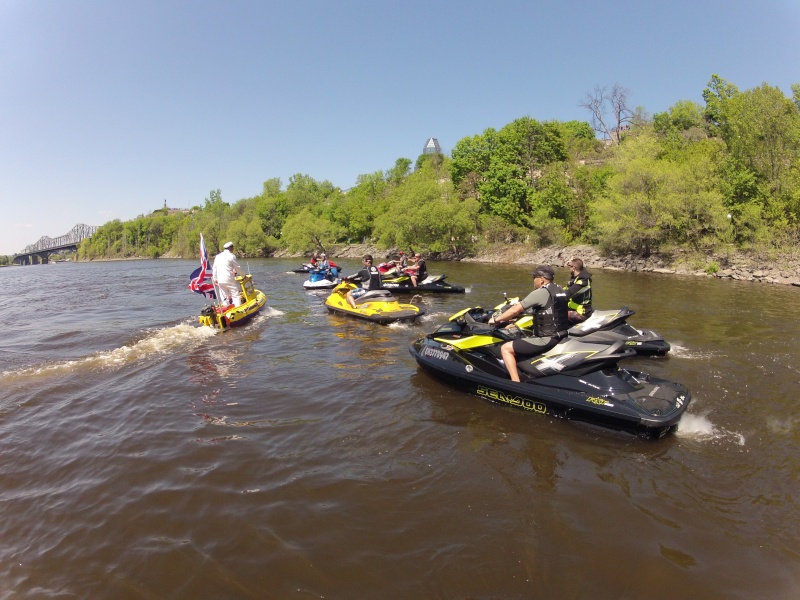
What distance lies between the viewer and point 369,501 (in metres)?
4.62

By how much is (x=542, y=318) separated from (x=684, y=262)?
2535cm

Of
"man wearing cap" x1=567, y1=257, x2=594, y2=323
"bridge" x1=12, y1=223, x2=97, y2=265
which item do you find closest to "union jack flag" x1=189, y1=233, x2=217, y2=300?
"man wearing cap" x1=567, y1=257, x2=594, y2=323

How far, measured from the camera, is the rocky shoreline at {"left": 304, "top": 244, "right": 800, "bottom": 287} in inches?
873

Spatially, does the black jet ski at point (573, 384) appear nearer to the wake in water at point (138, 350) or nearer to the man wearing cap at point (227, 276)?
the wake in water at point (138, 350)

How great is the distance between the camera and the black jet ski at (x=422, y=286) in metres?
19.0

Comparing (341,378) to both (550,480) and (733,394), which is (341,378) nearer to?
(550,480)

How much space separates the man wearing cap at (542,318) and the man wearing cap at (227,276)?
9339 millimetres

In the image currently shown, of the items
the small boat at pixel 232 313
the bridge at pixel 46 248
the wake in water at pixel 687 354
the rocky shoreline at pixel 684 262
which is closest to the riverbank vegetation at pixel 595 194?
the rocky shoreline at pixel 684 262

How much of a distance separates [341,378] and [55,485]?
439 cm

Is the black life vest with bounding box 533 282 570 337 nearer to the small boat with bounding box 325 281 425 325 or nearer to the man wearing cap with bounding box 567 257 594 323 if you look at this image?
the man wearing cap with bounding box 567 257 594 323

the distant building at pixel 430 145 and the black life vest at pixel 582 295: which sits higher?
the distant building at pixel 430 145

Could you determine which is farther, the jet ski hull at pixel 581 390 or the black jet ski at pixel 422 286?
the black jet ski at pixel 422 286

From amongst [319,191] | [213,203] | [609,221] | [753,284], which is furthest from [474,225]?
[213,203]

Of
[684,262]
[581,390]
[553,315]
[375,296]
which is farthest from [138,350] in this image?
[684,262]
